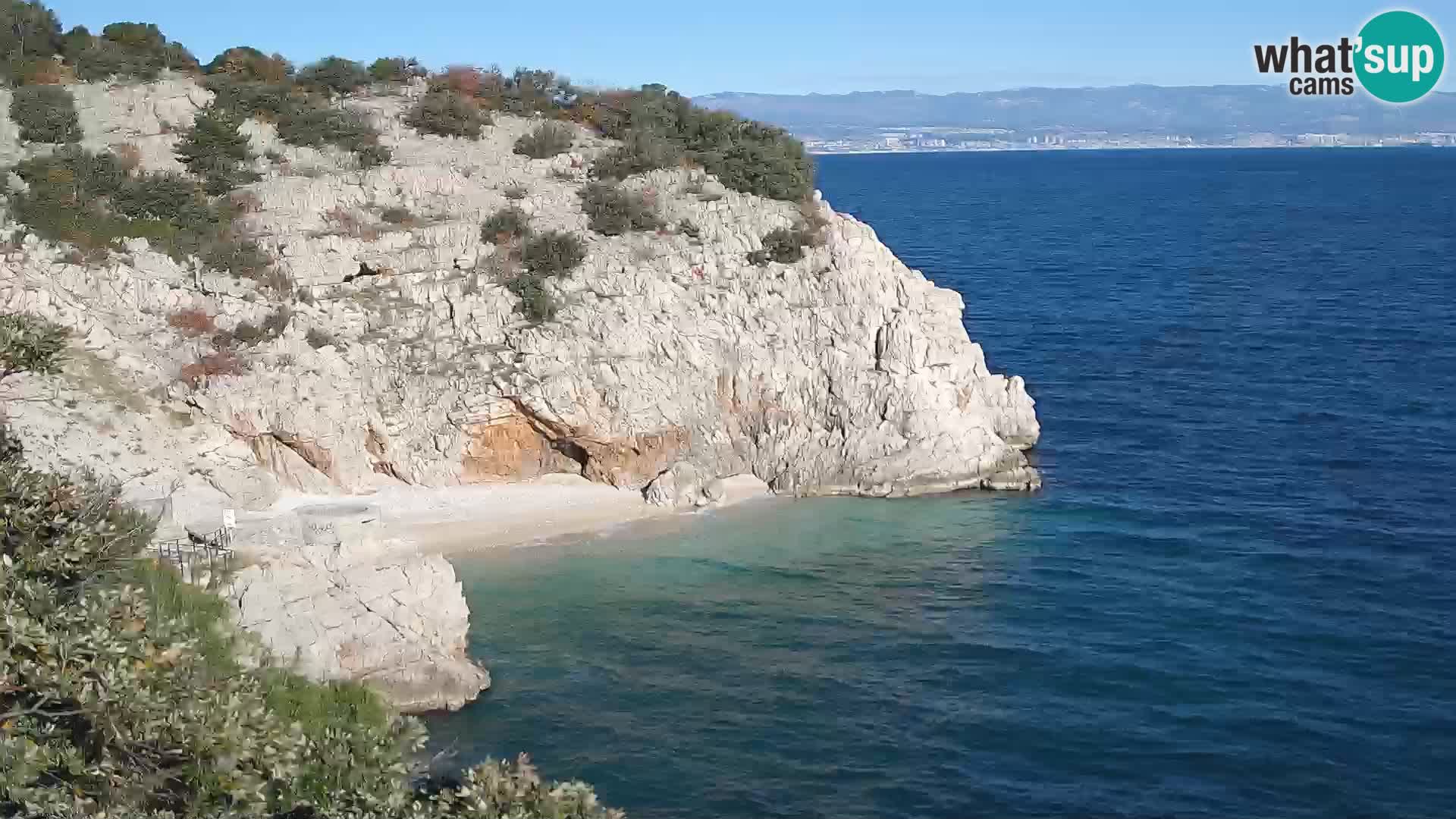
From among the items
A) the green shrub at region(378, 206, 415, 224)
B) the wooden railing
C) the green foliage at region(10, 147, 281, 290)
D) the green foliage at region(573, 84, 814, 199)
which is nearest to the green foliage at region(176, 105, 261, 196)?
the green foliage at region(10, 147, 281, 290)

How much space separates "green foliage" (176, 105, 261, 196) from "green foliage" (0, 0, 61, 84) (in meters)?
7.07

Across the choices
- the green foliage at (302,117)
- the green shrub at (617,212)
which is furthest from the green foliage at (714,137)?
the green foliage at (302,117)

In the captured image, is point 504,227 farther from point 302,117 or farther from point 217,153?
point 217,153

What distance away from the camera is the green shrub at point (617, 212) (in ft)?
128

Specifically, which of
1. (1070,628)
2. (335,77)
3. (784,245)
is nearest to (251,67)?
(335,77)

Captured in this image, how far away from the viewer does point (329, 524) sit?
88.7 ft

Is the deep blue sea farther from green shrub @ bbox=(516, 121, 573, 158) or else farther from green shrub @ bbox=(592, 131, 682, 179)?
green shrub @ bbox=(516, 121, 573, 158)

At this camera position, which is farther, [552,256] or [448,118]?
[448,118]

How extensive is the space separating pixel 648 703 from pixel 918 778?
5385mm

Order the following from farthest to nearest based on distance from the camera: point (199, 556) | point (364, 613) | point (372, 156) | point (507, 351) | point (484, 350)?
point (372, 156) < point (484, 350) < point (507, 351) < point (364, 613) < point (199, 556)

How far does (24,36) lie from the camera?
147 ft

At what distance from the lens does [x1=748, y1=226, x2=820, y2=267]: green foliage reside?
129 ft

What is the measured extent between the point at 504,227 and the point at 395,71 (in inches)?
533

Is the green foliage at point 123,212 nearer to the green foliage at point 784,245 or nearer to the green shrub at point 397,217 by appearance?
the green shrub at point 397,217
